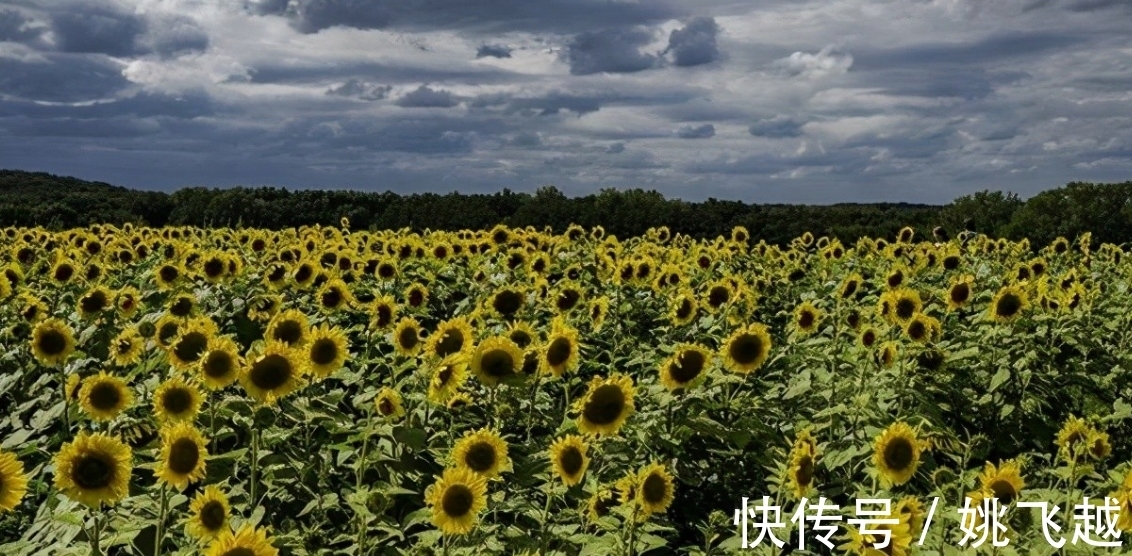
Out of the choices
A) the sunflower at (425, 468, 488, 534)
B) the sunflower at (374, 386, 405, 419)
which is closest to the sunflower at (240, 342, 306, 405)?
the sunflower at (374, 386, 405, 419)

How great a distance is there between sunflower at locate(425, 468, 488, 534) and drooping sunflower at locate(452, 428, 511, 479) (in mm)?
242

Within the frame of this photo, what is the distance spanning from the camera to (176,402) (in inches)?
182

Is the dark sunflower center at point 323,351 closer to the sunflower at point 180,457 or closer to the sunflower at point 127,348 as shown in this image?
the sunflower at point 180,457

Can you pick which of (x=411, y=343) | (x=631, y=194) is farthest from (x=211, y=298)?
(x=631, y=194)

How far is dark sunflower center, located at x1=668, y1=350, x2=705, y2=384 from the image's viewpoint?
542cm

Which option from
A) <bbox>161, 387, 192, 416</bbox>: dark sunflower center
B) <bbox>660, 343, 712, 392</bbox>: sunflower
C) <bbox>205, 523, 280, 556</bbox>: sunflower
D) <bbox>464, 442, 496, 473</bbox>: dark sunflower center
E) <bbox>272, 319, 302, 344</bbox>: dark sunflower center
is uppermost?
<bbox>272, 319, 302, 344</bbox>: dark sunflower center

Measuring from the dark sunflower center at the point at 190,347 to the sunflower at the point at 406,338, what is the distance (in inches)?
39.3

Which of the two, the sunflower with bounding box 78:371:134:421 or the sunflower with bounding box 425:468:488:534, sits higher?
the sunflower with bounding box 78:371:134:421

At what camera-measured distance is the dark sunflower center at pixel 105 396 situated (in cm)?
475

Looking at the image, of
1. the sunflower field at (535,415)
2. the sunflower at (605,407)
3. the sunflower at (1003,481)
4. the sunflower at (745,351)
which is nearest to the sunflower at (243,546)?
the sunflower field at (535,415)

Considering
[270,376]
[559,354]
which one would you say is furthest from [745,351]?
[270,376]

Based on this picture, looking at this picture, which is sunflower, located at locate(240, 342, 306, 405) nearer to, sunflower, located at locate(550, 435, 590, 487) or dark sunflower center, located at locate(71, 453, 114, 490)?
dark sunflower center, located at locate(71, 453, 114, 490)

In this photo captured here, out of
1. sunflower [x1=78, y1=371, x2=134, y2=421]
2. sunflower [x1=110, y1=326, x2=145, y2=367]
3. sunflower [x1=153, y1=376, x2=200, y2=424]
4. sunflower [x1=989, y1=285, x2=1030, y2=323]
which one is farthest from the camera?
sunflower [x1=989, y1=285, x2=1030, y2=323]

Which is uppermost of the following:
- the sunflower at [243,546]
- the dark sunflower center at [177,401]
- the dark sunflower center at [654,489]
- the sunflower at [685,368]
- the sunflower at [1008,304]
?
the sunflower at [1008,304]
